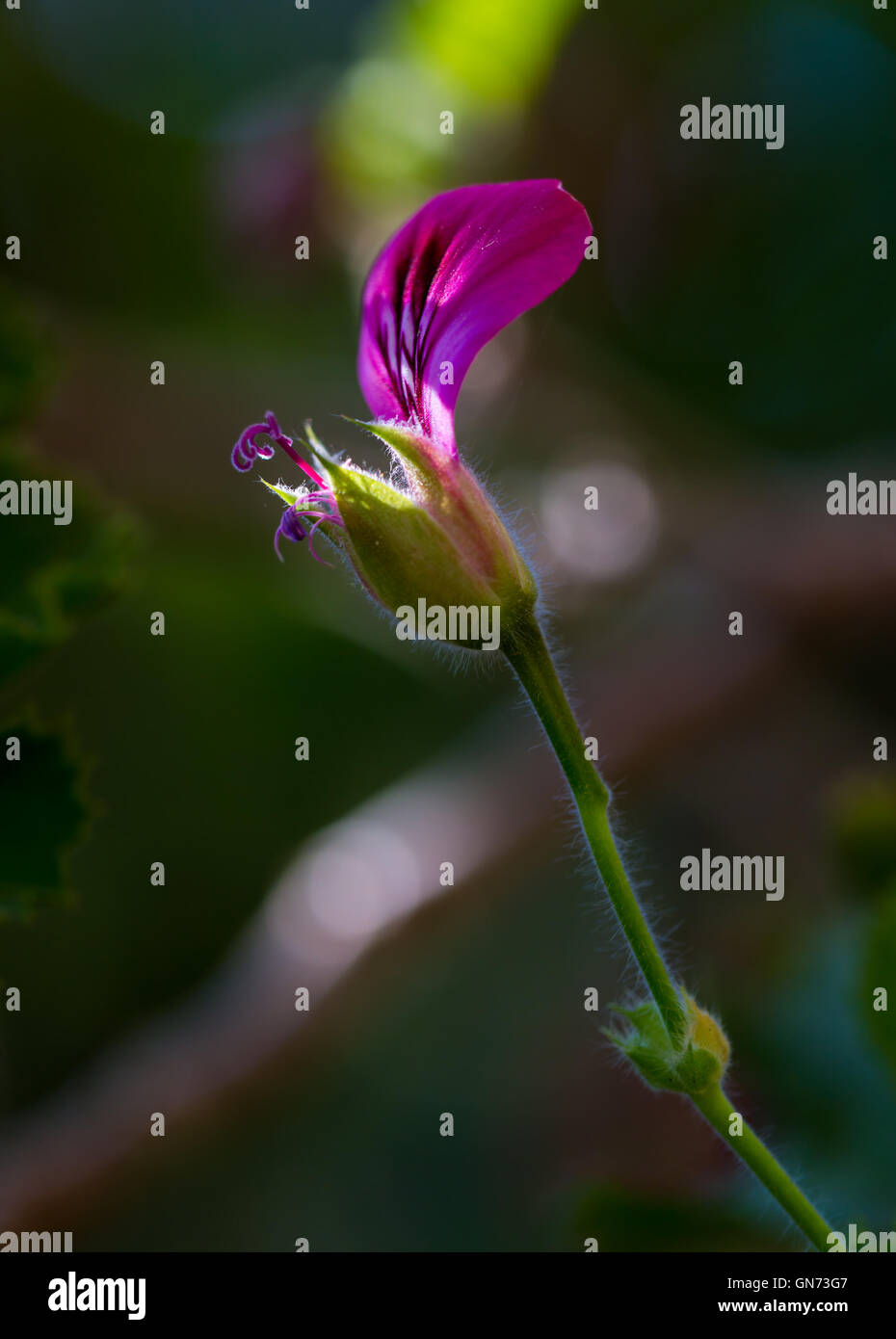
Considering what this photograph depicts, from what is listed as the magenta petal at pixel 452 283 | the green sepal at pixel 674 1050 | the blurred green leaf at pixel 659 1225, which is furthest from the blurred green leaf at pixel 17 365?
the blurred green leaf at pixel 659 1225

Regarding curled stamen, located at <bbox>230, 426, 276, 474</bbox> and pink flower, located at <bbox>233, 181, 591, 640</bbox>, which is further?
curled stamen, located at <bbox>230, 426, 276, 474</bbox>

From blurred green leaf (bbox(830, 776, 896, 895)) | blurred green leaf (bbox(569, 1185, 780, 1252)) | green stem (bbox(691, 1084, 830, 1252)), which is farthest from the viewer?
blurred green leaf (bbox(830, 776, 896, 895))

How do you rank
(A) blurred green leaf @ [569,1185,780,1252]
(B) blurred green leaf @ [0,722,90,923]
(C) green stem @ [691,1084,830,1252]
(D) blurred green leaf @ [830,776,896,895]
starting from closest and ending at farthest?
(C) green stem @ [691,1084,830,1252] < (B) blurred green leaf @ [0,722,90,923] < (A) blurred green leaf @ [569,1185,780,1252] < (D) blurred green leaf @ [830,776,896,895]

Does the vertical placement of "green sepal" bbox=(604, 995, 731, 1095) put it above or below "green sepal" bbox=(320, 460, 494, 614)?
below

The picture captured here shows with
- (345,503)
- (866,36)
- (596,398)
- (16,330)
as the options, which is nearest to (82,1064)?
(16,330)

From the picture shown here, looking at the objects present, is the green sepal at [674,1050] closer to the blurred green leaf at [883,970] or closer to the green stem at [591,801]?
the green stem at [591,801]

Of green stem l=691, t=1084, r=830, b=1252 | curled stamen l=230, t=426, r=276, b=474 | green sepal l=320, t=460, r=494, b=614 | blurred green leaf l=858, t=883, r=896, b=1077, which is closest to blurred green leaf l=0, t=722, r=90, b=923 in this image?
curled stamen l=230, t=426, r=276, b=474

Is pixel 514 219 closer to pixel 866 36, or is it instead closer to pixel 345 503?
pixel 345 503

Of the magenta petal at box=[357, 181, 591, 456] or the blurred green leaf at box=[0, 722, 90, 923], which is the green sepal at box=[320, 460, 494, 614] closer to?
the magenta petal at box=[357, 181, 591, 456]
